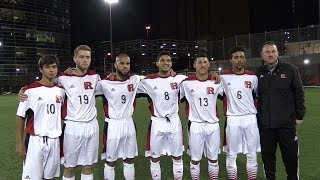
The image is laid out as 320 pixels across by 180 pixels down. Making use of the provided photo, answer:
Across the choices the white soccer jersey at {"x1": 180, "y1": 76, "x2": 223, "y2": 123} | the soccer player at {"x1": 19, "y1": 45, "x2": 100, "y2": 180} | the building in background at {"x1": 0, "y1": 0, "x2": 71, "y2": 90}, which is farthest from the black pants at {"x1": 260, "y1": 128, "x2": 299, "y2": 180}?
the building in background at {"x1": 0, "y1": 0, "x2": 71, "y2": 90}

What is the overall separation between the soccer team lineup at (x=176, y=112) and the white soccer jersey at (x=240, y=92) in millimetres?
16

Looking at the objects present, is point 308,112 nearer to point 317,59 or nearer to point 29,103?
point 29,103

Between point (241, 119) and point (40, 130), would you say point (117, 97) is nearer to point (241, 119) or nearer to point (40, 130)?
point (40, 130)

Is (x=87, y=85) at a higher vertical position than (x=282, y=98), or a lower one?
higher

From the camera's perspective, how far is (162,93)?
243 inches

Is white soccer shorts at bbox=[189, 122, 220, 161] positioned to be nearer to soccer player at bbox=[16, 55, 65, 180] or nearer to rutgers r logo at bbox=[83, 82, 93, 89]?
rutgers r logo at bbox=[83, 82, 93, 89]

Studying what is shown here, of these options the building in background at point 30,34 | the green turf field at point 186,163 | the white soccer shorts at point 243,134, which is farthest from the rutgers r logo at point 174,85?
the building in background at point 30,34

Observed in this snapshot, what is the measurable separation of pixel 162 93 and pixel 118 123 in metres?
0.87

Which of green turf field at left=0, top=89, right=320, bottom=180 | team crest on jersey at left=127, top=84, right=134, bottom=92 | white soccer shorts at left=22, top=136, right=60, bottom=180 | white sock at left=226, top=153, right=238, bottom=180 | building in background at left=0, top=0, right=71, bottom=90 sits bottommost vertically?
green turf field at left=0, top=89, right=320, bottom=180

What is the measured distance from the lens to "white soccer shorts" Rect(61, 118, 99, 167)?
5.52m

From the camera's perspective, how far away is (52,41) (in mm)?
74375

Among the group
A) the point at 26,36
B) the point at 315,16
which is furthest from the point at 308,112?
the point at 26,36

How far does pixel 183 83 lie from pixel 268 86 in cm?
134

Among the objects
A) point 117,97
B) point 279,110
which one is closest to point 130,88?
point 117,97
